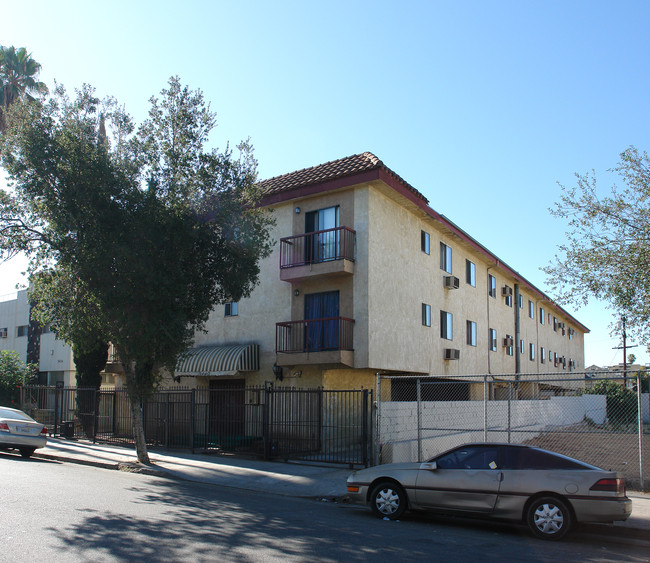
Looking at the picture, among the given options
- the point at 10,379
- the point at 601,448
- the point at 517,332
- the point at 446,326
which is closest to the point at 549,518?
the point at 601,448

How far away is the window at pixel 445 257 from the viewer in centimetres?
2425

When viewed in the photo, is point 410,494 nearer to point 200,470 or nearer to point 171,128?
point 200,470

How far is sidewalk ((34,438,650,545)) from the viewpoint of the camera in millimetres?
8656

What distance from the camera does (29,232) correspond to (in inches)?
581

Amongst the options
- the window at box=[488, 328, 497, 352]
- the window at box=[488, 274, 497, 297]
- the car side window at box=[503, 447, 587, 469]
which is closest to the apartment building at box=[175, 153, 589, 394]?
the window at box=[488, 328, 497, 352]

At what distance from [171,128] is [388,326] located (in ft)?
29.6

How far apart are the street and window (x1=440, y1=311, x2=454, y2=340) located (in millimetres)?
13614

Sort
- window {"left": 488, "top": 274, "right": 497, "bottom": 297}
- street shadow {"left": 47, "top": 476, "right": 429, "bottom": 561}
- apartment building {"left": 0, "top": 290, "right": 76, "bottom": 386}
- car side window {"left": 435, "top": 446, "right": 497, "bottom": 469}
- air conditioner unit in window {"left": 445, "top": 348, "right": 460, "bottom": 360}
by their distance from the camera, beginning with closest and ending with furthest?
1. street shadow {"left": 47, "top": 476, "right": 429, "bottom": 561}
2. car side window {"left": 435, "top": 446, "right": 497, "bottom": 469}
3. air conditioner unit in window {"left": 445, "top": 348, "right": 460, "bottom": 360}
4. window {"left": 488, "top": 274, "right": 497, "bottom": 297}
5. apartment building {"left": 0, "top": 290, "right": 76, "bottom": 386}

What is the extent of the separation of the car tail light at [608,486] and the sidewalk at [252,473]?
88cm

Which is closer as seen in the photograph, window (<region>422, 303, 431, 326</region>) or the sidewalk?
the sidewalk

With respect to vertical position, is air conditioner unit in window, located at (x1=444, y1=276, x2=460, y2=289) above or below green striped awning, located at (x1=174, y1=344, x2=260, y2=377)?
above

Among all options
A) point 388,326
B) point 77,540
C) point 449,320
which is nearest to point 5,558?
point 77,540

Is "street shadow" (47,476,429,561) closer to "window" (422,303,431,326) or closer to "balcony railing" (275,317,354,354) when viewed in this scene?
"balcony railing" (275,317,354,354)

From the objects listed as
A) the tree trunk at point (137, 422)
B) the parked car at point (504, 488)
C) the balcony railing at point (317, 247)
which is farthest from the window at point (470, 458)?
the balcony railing at point (317, 247)
